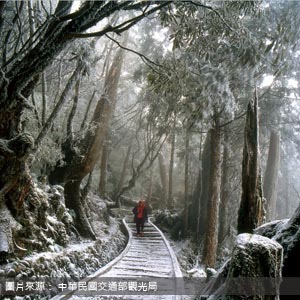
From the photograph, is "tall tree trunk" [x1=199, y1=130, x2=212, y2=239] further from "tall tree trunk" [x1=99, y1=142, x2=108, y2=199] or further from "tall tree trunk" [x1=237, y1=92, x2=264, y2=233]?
"tall tree trunk" [x1=237, y1=92, x2=264, y2=233]

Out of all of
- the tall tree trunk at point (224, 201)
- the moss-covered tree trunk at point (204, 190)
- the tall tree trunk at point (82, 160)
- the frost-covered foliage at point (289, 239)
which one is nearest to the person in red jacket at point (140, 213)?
the moss-covered tree trunk at point (204, 190)

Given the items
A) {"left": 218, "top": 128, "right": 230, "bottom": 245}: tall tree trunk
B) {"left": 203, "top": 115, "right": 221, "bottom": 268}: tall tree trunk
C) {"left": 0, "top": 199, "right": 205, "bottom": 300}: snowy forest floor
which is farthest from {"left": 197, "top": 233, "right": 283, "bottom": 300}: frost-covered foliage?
{"left": 218, "top": 128, "right": 230, "bottom": 245}: tall tree trunk

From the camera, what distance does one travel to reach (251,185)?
604 cm

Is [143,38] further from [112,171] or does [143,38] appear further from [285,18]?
[112,171]

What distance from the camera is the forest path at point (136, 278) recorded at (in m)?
7.52

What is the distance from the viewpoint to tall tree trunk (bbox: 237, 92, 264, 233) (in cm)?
595

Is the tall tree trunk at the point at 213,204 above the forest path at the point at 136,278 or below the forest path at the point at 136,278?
above

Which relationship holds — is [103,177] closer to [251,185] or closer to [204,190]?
[204,190]

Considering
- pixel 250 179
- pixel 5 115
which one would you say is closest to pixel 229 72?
pixel 250 179

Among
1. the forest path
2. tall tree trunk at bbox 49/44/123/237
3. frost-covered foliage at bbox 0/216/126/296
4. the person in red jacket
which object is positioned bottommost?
the forest path

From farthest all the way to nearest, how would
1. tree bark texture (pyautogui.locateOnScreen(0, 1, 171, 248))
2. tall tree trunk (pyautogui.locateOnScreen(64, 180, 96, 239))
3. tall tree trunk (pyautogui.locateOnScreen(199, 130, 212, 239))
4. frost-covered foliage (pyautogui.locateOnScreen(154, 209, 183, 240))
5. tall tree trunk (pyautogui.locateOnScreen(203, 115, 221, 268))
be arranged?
frost-covered foliage (pyautogui.locateOnScreen(154, 209, 183, 240)) < tall tree trunk (pyautogui.locateOnScreen(199, 130, 212, 239)) < tall tree trunk (pyautogui.locateOnScreen(203, 115, 221, 268)) < tall tree trunk (pyautogui.locateOnScreen(64, 180, 96, 239)) < tree bark texture (pyautogui.locateOnScreen(0, 1, 171, 248))

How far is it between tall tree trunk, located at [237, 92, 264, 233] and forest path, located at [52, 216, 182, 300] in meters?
2.75

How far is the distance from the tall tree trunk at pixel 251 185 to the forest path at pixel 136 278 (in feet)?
9.02

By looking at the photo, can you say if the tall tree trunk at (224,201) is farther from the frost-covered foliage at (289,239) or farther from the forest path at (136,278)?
the frost-covered foliage at (289,239)
